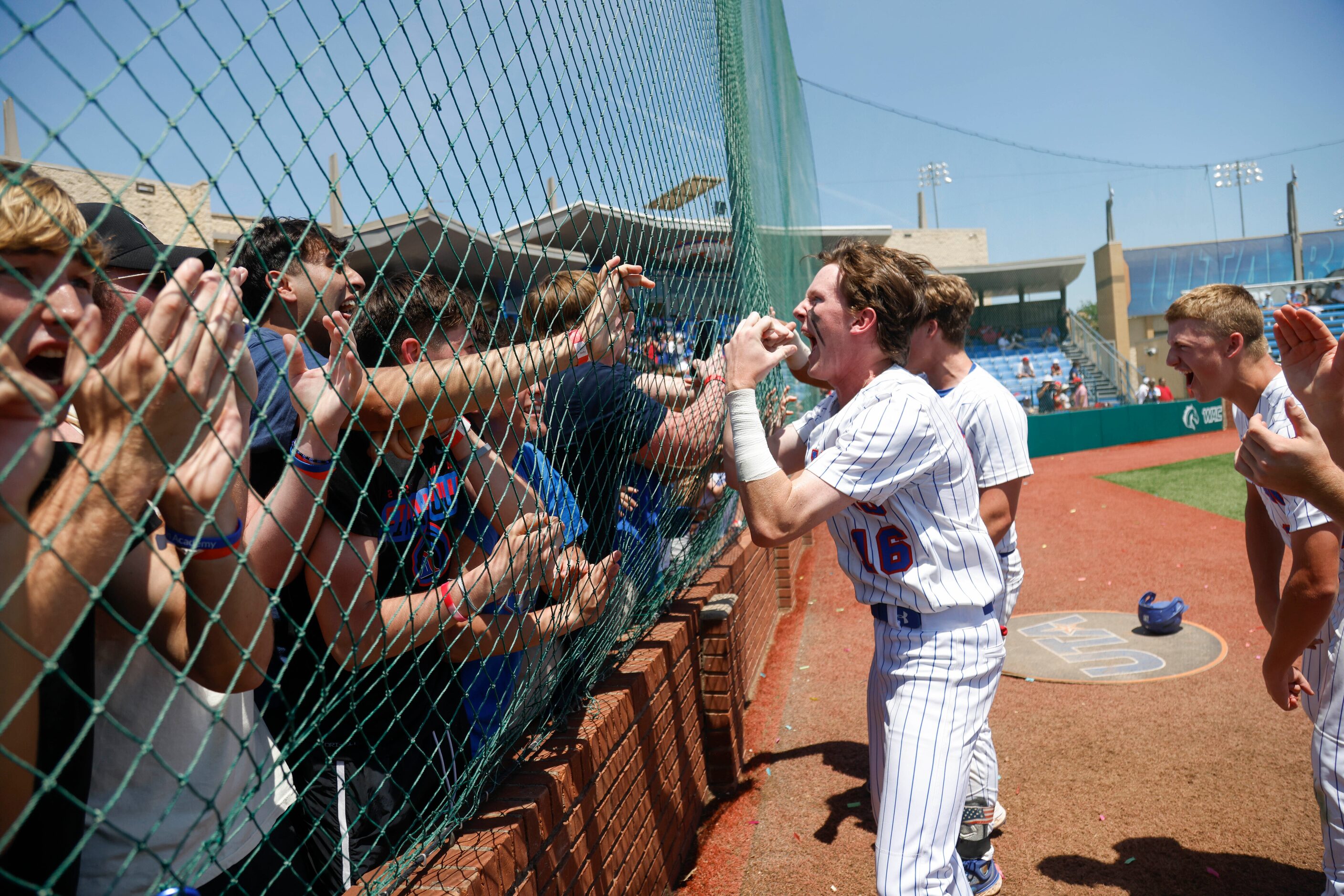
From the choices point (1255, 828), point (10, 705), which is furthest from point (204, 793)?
point (1255, 828)

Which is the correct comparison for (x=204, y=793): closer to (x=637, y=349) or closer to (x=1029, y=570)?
(x=637, y=349)

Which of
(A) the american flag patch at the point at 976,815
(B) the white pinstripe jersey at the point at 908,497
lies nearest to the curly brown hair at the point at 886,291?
(B) the white pinstripe jersey at the point at 908,497

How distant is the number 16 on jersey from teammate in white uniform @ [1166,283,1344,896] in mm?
800

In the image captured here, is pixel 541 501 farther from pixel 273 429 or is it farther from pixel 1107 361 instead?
pixel 1107 361

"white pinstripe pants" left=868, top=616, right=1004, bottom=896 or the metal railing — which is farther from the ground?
"white pinstripe pants" left=868, top=616, right=1004, bottom=896

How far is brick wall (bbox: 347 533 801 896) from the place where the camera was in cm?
167

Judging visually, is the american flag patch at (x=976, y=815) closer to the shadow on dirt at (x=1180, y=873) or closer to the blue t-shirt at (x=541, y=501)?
the shadow on dirt at (x=1180, y=873)

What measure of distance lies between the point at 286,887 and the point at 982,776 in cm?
228

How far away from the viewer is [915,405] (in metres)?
1.99

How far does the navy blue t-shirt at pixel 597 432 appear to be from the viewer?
7.64ft

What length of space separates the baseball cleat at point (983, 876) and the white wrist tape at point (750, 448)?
164 cm

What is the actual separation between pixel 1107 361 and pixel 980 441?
25.8 metres

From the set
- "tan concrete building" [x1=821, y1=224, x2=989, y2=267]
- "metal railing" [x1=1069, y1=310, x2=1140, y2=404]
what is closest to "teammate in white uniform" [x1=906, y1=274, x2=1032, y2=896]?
"metal railing" [x1=1069, y1=310, x2=1140, y2=404]

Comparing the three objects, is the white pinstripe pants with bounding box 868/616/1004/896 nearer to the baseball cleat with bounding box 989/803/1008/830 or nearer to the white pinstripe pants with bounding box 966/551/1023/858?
the white pinstripe pants with bounding box 966/551/1023/858
